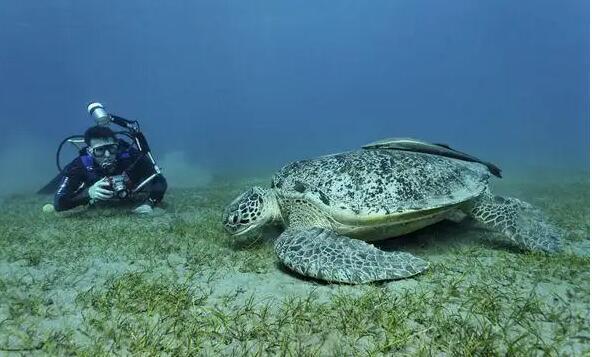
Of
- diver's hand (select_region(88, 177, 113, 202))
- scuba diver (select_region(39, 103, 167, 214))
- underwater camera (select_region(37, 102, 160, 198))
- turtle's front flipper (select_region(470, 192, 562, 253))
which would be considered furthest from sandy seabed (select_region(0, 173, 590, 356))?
underwater camera (select_region(37, 102, 160, 198))

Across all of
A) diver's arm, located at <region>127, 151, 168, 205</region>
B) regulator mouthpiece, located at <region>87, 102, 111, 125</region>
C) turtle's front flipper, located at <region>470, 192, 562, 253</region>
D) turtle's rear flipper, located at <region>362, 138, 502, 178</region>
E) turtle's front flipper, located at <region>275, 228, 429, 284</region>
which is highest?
regulator mouthpiece, located at <region>87, 102, 111, 125</region>

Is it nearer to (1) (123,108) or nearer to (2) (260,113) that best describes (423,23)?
(2) (260,113)

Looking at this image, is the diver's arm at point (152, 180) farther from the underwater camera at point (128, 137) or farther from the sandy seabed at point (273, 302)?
the sandy seabed at point (273, 302)

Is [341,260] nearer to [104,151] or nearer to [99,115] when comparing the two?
[104,151]

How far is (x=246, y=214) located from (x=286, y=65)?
184 meters

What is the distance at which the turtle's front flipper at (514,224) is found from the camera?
3.89 m

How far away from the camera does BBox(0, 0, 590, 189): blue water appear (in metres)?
118

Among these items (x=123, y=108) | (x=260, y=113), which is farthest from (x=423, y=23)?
(x=123, y=108)

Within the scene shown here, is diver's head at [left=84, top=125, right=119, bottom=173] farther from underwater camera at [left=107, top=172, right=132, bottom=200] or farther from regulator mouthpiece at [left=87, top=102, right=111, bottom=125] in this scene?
regulator mouthpiece at [left=87, top=102, right=111, bottom=125]

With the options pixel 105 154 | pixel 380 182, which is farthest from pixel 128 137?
pixel 380 182

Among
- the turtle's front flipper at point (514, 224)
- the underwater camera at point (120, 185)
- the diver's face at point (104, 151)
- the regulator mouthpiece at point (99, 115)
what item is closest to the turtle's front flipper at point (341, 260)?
the turtle's front flipper at point (514, 224)

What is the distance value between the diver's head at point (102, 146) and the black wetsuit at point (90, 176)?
11 cm

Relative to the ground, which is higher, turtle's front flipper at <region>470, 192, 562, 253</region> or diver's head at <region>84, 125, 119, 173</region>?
diver's head at <region>84, 125, 119, 173</region>

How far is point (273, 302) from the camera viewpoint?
108 inches
